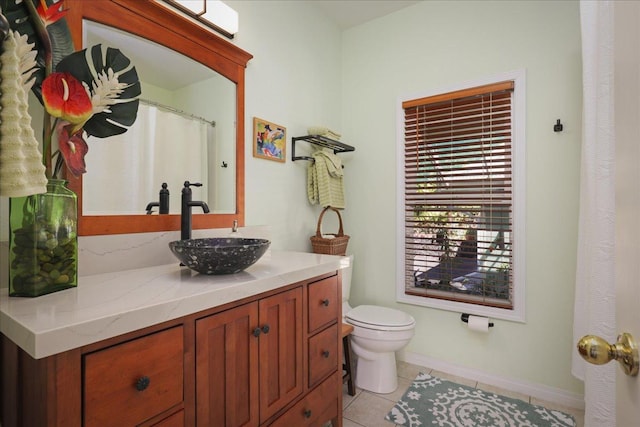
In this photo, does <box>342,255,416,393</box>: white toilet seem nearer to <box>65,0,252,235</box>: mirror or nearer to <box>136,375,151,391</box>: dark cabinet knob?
<box>65,0,252,235</box>: mirror

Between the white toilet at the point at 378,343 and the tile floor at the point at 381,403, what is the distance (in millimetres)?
60

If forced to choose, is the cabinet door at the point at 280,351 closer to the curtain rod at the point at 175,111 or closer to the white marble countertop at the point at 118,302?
the white marble countertop at the point at 118,302

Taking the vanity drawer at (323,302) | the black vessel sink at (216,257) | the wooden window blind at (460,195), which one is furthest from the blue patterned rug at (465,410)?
the black vessel sink at (216,257)

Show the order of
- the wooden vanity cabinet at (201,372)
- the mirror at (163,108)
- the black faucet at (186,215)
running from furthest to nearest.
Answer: the black faucet at (186,215), the mirror at (163,108), the wooden vanity cabinet at (201,372)

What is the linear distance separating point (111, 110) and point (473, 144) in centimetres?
215

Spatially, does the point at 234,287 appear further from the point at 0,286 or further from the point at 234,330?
the point at 0,286

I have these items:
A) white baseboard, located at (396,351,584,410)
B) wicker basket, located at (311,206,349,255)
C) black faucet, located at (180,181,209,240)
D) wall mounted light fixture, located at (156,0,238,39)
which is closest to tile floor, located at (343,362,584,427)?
white baseboard, located at (396,351,584,410)

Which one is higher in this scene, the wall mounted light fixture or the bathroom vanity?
the wall mounted light fixture

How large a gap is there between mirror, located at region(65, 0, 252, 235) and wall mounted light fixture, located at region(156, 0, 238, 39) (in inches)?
3.0

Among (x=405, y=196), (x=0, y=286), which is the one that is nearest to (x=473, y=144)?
(x=405, y=196)

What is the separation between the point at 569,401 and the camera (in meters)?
1.94

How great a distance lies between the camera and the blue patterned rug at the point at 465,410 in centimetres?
177

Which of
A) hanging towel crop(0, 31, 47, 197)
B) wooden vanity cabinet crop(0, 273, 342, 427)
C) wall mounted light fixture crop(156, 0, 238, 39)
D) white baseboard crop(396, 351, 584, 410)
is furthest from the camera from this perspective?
white baseboard crop(396, 351, 584, 410)

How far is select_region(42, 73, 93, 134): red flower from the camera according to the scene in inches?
35.6
